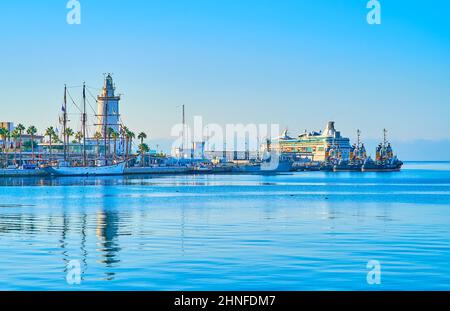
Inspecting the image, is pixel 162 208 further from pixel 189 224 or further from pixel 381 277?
pixel 381 277

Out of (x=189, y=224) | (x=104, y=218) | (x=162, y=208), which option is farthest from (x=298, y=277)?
(x=162, y=208)

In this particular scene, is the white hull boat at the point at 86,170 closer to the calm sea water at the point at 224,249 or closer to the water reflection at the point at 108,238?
the calm sea water at the point at 224,249

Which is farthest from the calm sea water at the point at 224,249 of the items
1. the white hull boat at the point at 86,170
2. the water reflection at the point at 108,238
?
the white hull boat at the point at 86,170

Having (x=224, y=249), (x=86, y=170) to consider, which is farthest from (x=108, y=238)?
(x=86, y=170)

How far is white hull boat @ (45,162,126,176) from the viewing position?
16588 centimetres

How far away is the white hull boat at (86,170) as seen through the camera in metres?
166

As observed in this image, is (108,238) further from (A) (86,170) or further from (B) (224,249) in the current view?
(A) (86,170)

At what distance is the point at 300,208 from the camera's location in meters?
59.7

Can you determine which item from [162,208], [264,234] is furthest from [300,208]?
[264,234]

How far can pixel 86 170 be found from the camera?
559 feet

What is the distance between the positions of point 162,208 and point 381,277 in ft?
121
